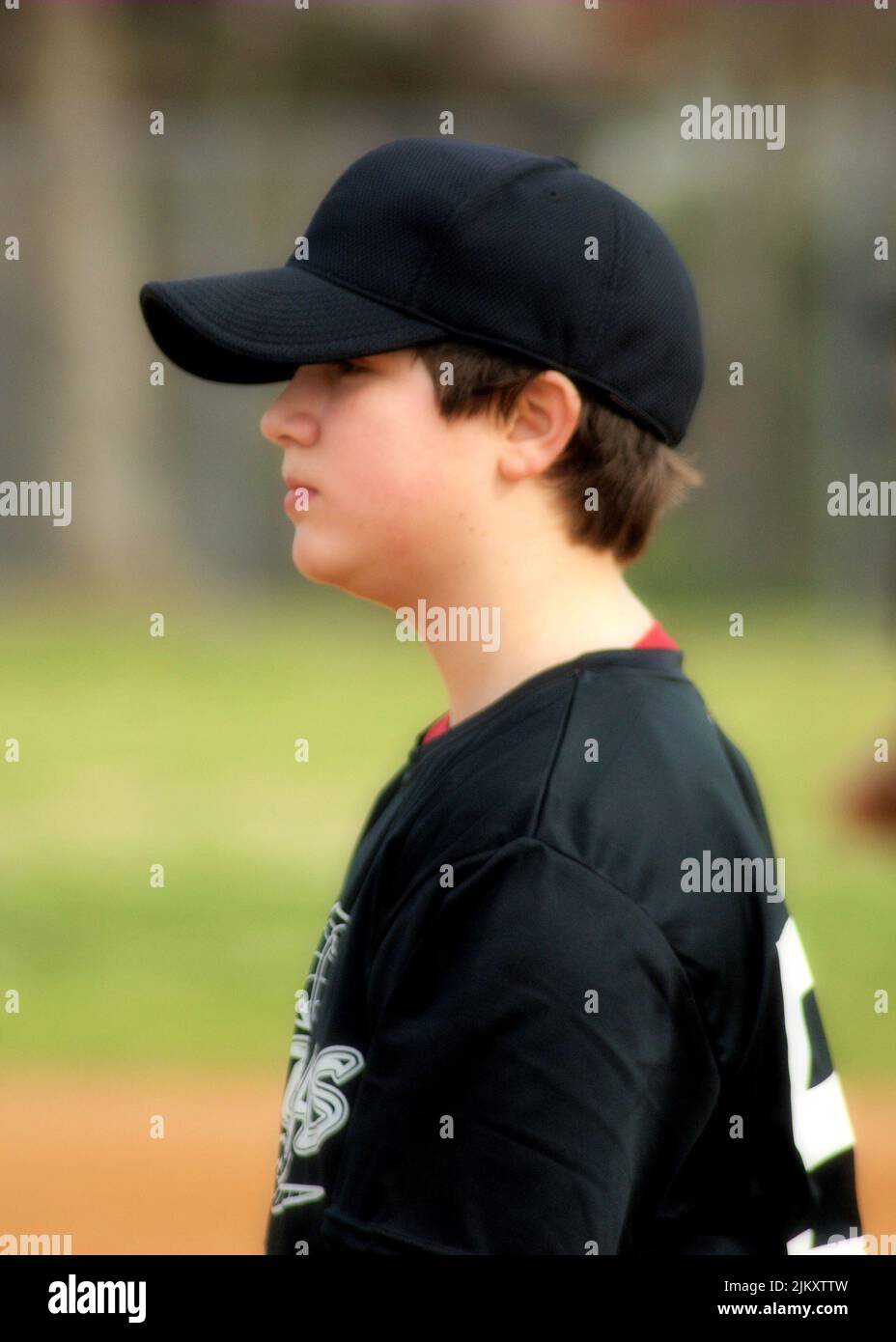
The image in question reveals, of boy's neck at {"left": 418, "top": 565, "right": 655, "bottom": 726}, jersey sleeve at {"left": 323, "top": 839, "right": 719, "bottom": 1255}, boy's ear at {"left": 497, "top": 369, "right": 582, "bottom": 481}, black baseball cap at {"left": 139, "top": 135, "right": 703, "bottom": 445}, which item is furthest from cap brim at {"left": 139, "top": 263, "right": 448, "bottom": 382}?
jersey sleeve at {"left": 323, "top": 839, "right": 719, "bottom": 1255}

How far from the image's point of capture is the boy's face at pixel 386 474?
1.60 m

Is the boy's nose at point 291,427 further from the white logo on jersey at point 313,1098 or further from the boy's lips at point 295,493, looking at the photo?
the white logo on jersey at point 313,1098

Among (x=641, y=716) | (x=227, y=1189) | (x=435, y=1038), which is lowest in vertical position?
(x=227, y=1189)

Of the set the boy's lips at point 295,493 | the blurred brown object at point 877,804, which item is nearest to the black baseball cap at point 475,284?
the boy's lips at point 295,493

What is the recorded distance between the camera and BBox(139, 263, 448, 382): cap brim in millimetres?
1587

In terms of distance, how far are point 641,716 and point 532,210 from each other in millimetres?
464

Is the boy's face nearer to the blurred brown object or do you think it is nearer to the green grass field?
the green grass field

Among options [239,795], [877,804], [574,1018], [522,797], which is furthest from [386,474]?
[239,795]

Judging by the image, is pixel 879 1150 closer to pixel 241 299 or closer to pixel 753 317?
pixel 241 299

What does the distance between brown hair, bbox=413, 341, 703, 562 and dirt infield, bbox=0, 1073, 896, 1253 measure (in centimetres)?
271

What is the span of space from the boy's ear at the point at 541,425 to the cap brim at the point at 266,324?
0.10m

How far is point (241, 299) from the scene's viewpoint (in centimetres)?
170

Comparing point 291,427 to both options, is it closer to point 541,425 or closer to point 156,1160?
point 541,425

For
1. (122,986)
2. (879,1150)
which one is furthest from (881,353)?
(879,1150)
